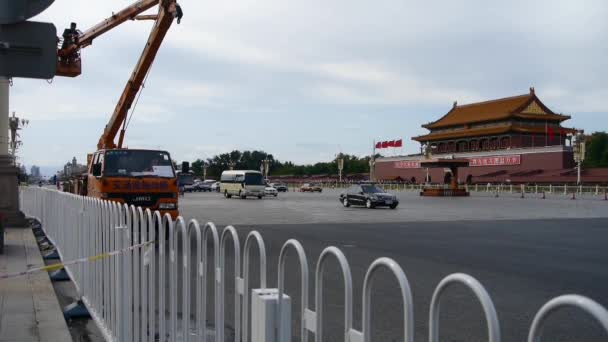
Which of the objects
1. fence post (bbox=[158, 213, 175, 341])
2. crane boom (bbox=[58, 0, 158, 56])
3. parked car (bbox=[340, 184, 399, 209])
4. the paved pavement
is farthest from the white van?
fence post (bbox=[158, 213, 175, 341])

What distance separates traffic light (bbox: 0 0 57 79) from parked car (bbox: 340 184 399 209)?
25434 mm

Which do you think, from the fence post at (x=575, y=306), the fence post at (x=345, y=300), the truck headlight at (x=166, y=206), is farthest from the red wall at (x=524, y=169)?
the fence post at (x=575, y=306)

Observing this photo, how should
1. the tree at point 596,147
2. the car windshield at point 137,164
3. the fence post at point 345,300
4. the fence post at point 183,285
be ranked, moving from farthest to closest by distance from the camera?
the tree at point 596,147 < the car windshield at point 137,164 < the fence post at point 183,285 < the fence post at point 345,300

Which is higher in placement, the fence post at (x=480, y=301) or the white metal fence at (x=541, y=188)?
the fence post at (x=480, y=301)

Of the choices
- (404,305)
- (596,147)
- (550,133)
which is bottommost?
(404,305)

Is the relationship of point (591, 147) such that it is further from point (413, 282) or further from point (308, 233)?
point (413, 282)

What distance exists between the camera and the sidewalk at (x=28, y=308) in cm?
532

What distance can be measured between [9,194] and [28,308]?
31.6 ft

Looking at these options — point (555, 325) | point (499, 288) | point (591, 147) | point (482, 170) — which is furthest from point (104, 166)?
point (591, 147)

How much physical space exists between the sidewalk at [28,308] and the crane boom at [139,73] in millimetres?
11103

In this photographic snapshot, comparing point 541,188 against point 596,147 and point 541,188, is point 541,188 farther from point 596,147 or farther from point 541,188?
point 596,147

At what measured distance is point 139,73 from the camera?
20.4 meters

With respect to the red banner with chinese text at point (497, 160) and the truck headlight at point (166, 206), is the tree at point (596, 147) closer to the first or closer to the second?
the red banner with chinese text at point (497, 160)

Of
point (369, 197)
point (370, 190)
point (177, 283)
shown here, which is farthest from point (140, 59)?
point (177, 283)
